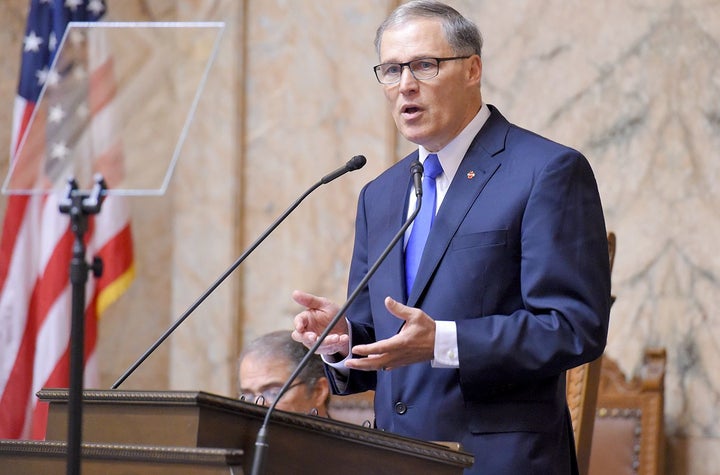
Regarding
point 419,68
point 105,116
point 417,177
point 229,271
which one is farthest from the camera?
point 105,116

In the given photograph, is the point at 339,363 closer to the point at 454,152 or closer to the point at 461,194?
the point at 461,194

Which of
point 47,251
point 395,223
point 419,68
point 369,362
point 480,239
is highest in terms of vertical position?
point 47,251

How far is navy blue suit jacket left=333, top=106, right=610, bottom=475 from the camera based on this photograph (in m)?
2.72

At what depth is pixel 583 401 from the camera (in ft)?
13.4

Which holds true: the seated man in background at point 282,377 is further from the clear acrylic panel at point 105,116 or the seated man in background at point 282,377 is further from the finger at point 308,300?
the clear acrylic panel at point 105,116

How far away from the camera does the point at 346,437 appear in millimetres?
2371

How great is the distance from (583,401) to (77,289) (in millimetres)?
2469

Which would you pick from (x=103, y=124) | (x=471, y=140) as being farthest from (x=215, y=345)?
(x=471, y=140)

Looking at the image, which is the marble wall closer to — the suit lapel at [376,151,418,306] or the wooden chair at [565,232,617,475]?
the wooden chair at [565,232,617,475]

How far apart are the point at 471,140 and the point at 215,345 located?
12.6 ft

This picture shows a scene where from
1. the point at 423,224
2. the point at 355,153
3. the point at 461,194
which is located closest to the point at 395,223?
the point at 423,224

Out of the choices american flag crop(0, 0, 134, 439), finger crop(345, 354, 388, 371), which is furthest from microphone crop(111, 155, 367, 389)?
american flag crop(0, 0, 134, 439)

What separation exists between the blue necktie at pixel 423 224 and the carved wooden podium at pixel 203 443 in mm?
711

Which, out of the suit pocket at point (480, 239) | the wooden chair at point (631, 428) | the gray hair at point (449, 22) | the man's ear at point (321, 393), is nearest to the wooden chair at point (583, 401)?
the wooden chair at point (631, 428)
